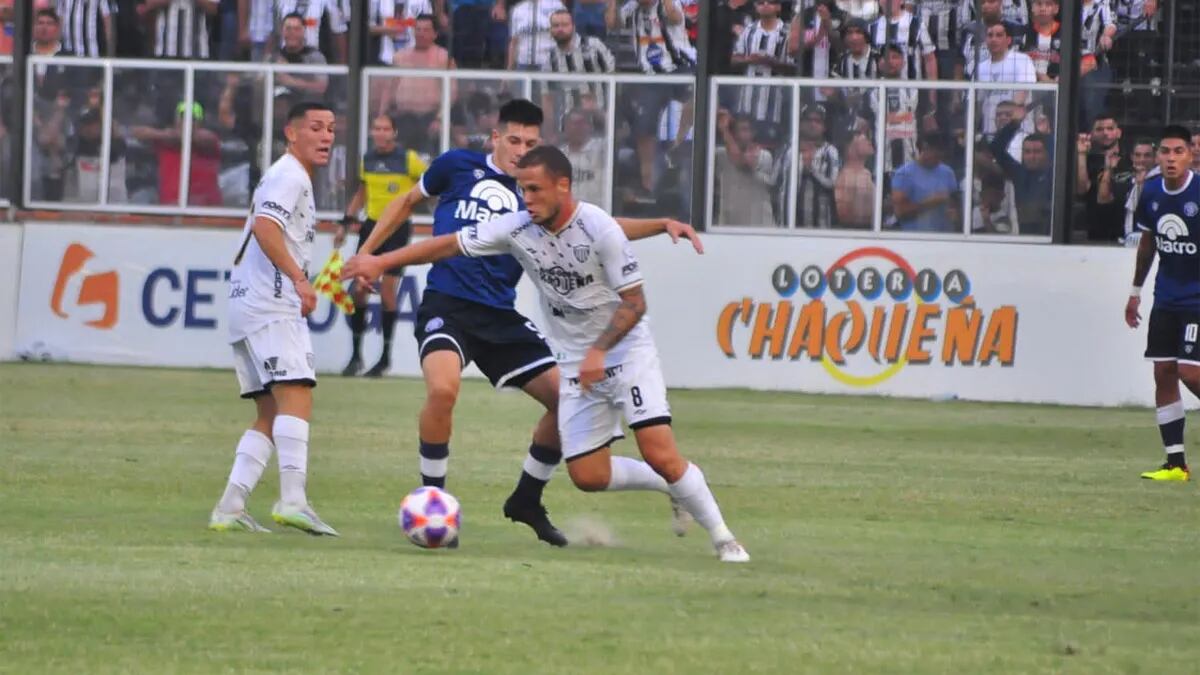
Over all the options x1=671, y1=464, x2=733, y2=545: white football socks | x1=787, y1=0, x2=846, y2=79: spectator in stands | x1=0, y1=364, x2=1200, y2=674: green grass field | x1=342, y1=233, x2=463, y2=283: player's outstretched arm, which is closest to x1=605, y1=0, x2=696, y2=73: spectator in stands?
x1=787, y1=0, x2=846, y2=79: spectator in stands

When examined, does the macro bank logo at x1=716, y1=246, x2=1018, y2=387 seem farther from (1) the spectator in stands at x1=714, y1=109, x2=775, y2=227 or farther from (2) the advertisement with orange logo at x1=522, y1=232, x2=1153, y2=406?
(1) the spectator in stands at x1=714, y1=109, x2=775, y2=227

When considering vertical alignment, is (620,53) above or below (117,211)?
above

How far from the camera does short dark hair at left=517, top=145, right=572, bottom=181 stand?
31.2ft

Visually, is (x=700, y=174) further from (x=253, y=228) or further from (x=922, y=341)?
(x=253, y=228)

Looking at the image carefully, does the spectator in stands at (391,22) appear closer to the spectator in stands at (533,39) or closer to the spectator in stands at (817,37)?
the spectator in stands at (533,39)

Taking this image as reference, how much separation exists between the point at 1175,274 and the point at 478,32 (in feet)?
36.6

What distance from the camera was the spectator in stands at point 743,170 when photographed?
79.6ft

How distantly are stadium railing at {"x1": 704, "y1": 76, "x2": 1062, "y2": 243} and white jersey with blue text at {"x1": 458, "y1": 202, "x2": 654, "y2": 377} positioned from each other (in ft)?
45.1

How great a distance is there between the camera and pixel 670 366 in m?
22.4

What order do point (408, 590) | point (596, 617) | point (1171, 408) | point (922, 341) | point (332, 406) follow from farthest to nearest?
point (922, 341) < point (332, 406) < point (1171, 408) < point (408, 590) < point (596, 617)

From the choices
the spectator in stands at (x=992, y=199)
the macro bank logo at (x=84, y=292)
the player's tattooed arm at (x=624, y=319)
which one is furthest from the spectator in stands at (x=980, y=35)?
the player's tattooed arm at (x=624, y=319)

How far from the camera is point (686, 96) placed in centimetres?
2430

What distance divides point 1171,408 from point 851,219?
345 inches

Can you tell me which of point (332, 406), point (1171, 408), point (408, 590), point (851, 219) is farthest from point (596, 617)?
point (851, 219)
